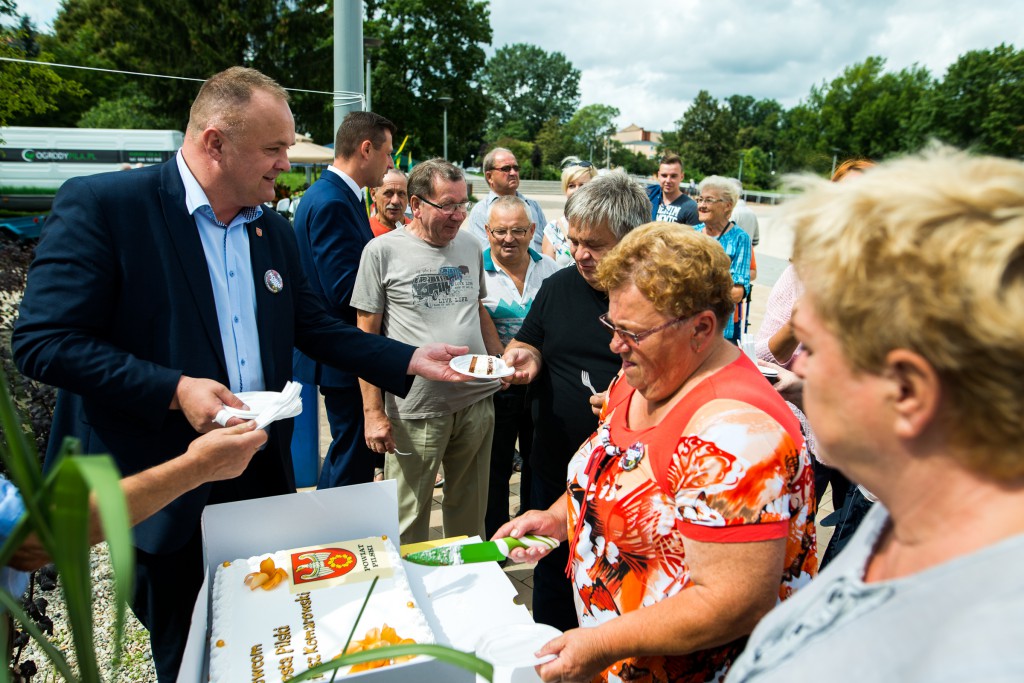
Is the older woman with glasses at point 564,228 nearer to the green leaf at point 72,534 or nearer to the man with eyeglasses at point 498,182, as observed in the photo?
the man with eyeglasses at point 498,182

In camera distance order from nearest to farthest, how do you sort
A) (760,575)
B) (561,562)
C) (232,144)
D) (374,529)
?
(760,575)
(374,529)
(232,144)
(561,562)

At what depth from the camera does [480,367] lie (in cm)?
276

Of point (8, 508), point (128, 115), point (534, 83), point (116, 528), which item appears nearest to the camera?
point (116, 528)

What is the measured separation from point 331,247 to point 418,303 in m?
0.66

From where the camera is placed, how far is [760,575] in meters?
1.31

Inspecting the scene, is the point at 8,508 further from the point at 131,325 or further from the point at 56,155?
the point at 56,155

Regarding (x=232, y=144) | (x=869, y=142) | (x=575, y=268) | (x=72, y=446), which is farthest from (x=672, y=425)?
(x=869, y=142)

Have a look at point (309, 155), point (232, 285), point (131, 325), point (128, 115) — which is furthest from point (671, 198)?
point (128, 115)

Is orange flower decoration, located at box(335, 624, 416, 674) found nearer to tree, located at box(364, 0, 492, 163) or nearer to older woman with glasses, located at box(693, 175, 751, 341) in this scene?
older woman with glasses, located at box(693, 175, 751, 341)

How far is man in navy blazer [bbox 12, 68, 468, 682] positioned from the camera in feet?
5.93

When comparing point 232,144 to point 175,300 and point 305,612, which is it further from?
point 305,612

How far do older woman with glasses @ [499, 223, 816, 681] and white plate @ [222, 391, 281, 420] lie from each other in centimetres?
81

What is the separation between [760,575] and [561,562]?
135 cm

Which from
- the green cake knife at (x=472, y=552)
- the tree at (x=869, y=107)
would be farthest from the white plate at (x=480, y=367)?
the tree at (x=869, y=107)
